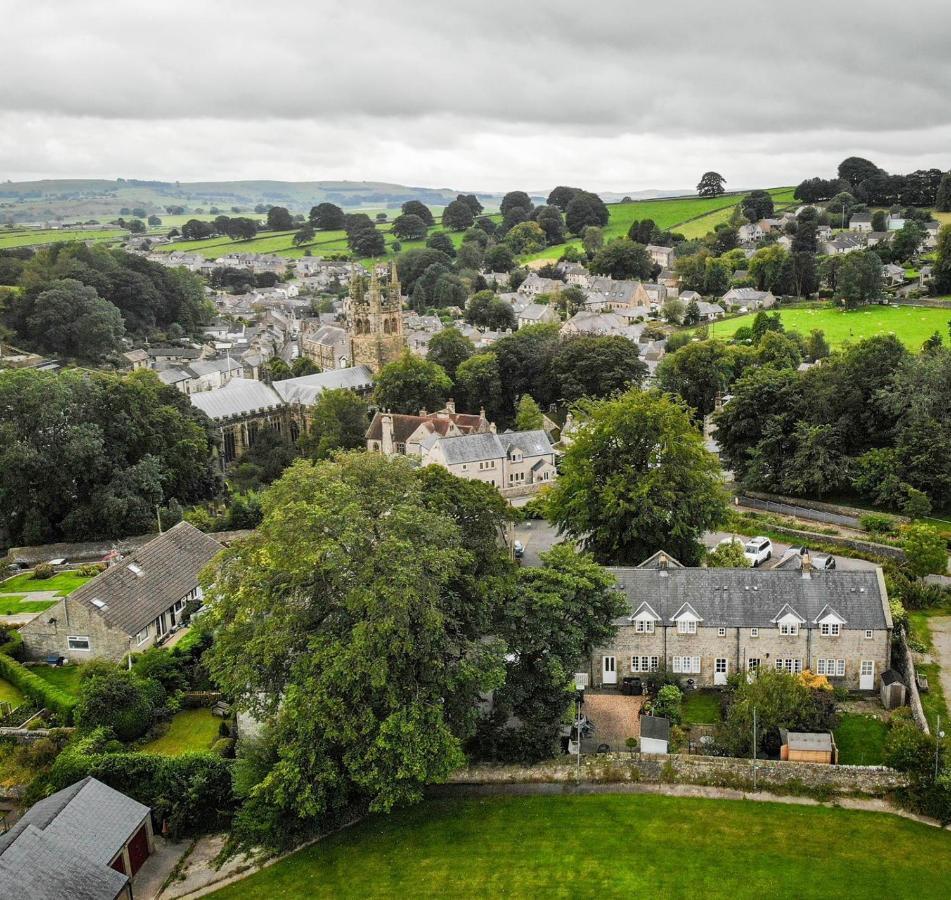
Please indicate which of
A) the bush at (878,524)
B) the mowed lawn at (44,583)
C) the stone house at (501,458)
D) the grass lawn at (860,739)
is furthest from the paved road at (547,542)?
the mowed lawn at (44,583)

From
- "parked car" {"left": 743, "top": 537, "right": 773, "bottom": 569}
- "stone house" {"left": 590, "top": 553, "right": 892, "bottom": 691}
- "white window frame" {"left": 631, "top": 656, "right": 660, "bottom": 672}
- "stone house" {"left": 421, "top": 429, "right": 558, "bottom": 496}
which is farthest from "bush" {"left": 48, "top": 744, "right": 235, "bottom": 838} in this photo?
"stone house" {"left": 421, "top": 429, "right": 558, "bottom": 496}

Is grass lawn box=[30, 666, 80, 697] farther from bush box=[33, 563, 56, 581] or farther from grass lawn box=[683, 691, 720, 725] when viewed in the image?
grass lawn box=[683, 691, 720, 725]

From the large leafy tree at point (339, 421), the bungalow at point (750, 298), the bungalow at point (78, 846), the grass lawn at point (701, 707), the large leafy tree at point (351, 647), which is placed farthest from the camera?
the bungalow at point (750, 298)

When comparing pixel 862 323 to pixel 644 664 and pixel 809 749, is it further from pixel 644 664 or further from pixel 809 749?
pixel 809 749

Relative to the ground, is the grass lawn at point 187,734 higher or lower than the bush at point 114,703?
lower

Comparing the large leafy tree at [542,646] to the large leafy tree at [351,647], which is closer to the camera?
the large leafy tree at [351,647]


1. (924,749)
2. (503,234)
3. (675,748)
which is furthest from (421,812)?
(503,234)

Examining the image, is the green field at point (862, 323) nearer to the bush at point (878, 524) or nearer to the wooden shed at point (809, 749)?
the bush at point (878, 524)
